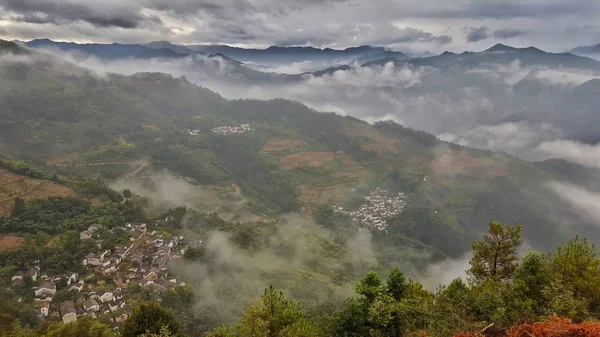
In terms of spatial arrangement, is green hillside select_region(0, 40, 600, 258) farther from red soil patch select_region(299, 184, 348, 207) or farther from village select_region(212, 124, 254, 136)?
village select_region(212, 124, 254, 136)

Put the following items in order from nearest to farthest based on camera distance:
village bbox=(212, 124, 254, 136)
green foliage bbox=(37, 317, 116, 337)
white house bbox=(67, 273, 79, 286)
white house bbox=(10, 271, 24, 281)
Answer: green foliage bbox=(37, 317, 116, 337) → white house bbox=(10, 271, 24, 281) → white house bbox=(67, 273, 79, 286) → village bbox=(212, 124, 254, 136)

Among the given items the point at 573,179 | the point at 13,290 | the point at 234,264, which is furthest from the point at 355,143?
the point at 13,290

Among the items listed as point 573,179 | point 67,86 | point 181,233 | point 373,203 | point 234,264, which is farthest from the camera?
point 67,86

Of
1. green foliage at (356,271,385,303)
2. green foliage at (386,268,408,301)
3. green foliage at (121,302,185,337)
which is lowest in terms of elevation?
green foliage at (121,302,185,337)

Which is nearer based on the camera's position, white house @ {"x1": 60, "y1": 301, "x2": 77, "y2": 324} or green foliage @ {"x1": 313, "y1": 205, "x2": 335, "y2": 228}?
white house @ {"x1": 60, "y1": 301, "x2": 77, "y2": 324}

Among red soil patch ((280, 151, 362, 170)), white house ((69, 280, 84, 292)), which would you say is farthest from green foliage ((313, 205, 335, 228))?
white house ((69, 280, 84, 292))

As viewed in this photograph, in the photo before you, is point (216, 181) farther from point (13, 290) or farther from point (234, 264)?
point (13, 290)

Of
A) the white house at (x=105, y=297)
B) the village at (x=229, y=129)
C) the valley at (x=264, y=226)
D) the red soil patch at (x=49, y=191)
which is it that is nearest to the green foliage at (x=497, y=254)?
the valley at (x=264, y=226)
